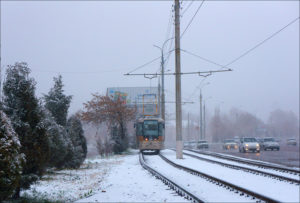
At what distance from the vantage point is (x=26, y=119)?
11148 mm

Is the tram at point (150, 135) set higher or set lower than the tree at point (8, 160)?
higher

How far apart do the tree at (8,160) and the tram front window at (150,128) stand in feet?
94.0

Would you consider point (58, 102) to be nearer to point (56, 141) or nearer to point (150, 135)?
point (56, 141)

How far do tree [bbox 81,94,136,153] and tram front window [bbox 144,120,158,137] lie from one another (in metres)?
6.92

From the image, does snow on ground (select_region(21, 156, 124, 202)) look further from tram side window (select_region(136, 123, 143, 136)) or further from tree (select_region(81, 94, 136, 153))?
tree (select_region(81, 94, 136, 153))

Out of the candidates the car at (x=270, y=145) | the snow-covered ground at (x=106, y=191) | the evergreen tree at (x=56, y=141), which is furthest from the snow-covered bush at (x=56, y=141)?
the car at (x=270, y=145)

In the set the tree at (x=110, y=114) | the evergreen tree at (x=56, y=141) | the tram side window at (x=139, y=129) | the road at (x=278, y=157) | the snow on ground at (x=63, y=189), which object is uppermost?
the tree at (x=110, y=114)

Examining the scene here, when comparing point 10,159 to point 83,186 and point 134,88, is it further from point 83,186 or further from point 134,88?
point 134,88

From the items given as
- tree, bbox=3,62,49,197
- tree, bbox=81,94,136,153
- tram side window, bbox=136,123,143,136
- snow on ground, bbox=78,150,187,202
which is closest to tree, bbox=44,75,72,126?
snow on ground, bbox=78,150,187,202

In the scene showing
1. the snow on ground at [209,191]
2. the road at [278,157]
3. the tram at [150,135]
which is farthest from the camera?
the tram at [150,135]

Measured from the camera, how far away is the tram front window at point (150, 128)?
37.8m

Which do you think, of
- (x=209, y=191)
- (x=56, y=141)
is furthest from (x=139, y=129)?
(x=209, y=191)

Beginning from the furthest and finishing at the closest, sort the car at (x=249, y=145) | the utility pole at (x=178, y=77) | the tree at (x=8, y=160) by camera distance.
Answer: the car at (x=249, y=145) < the utility pole at (x=178, y=77) < the tree at (x=8, y=160)

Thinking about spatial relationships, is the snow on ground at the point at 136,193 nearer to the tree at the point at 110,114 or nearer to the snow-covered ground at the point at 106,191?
the snow-covered ground at the point at 106,191
